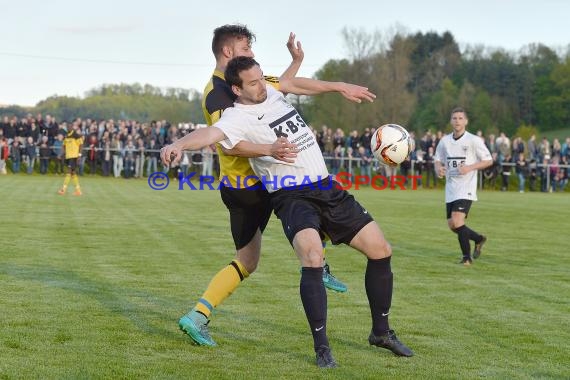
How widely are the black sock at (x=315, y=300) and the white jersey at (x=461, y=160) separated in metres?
6.80

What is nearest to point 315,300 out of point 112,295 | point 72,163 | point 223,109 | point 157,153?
→ point 223,109

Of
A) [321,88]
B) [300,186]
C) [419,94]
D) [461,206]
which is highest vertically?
[419,94]

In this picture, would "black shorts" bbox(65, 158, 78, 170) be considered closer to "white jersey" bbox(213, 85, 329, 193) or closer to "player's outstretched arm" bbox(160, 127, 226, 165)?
"white jersey" bbox(213, 85, 329, 193)

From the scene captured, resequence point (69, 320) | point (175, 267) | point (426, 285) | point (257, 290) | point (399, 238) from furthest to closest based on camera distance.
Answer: point (399, 238) → point (175, 267) → point (426, 285) → point (257, 290) → point (69, 320)

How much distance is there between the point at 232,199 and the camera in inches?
244

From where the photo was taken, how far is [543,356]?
18.3 ft

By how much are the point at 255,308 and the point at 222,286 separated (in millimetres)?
1116

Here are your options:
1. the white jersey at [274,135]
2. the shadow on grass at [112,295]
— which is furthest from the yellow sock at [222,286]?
the white jersey at [274,135]

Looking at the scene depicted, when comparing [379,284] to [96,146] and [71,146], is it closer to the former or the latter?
[71,146]

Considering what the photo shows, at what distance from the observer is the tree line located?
210 ft

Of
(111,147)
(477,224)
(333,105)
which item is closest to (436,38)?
(333,105)

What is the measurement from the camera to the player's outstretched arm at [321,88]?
6230mm

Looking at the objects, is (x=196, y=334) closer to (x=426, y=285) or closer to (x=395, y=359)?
(x=395, y=359)

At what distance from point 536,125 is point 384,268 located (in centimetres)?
8926
